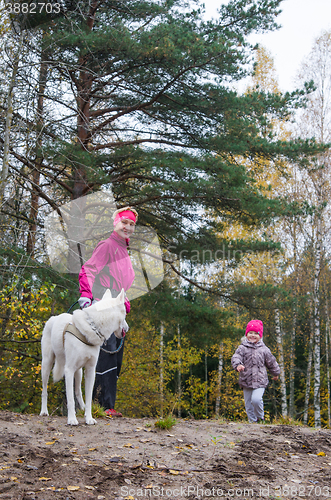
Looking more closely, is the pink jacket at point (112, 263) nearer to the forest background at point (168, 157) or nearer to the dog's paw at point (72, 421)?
the dog's paw at point (72, 421)

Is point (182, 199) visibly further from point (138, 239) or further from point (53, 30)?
point (53, 30)

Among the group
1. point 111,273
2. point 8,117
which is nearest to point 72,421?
point 111,273

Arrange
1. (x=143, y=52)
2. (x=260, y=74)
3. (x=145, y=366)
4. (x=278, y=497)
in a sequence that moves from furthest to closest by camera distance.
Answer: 1. (x=260, y=74)
2. (x=145, y=366)
3. (x=143, y=52)
4. (x=278, y=497)

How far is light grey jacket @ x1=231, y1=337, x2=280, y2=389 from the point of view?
552 centimetres

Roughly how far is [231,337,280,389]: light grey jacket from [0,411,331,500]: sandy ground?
1259 mm

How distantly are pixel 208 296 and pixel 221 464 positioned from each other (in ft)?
22.4

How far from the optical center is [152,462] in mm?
3021

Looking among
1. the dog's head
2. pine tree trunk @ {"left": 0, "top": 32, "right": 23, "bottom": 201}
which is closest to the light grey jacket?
the dog's head

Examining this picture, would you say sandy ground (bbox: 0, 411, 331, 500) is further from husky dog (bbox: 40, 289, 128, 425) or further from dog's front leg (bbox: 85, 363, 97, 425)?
husky dog (bbox: 40, 289, 128, 425)

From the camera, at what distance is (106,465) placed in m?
2.85

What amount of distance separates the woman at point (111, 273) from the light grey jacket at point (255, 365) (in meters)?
1.72

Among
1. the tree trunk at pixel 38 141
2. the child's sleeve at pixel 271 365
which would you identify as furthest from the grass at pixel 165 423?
the tree trunk at pixel 38 141

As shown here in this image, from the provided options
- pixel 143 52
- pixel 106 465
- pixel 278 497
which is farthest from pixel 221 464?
pixel 143 52

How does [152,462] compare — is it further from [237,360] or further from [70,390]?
[237,360]
